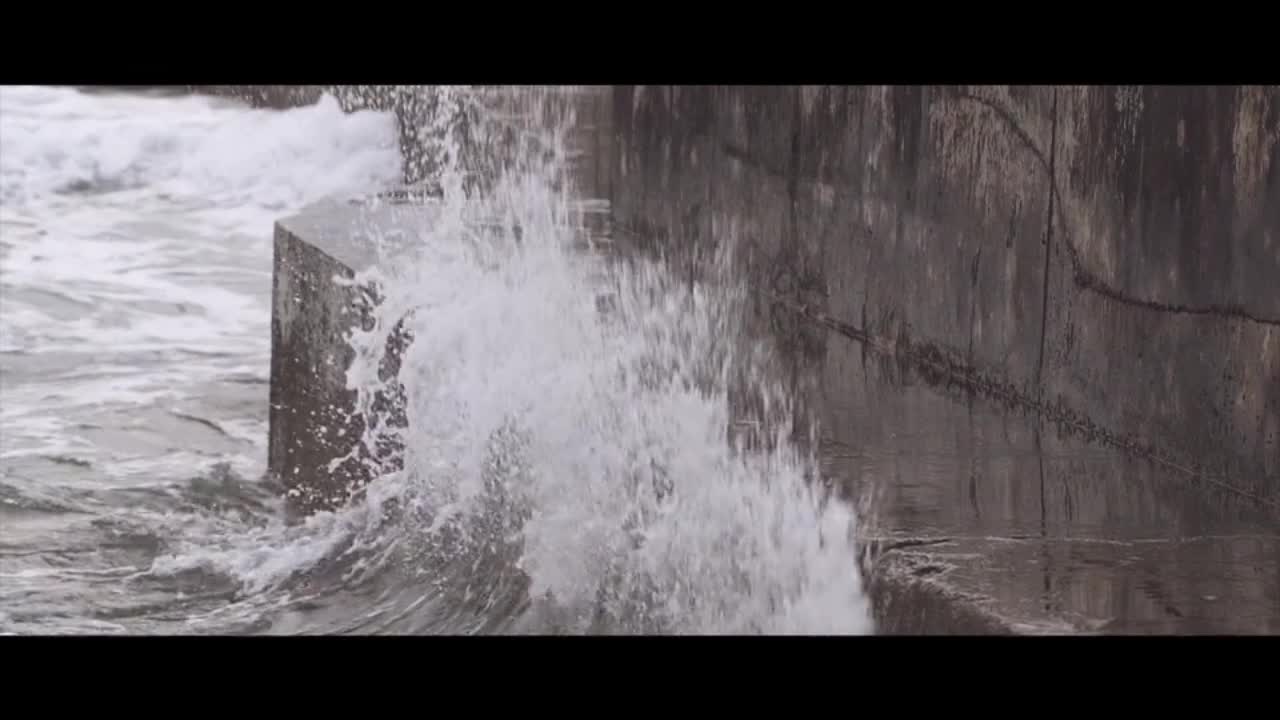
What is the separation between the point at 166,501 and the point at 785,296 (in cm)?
221

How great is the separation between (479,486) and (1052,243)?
1618 millimetres

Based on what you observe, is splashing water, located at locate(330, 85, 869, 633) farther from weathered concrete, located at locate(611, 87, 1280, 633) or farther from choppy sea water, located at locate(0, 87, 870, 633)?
weathered concrete, located at locate(611, 87, 1280, 633)

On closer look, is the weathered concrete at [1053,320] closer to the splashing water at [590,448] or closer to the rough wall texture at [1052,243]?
the rough wall texture at [1052,243]

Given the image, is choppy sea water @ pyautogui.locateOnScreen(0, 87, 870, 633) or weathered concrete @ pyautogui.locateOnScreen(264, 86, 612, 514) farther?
weathered concrete @ pyautogui.locateOnScreen(264, 86, 612, 514)

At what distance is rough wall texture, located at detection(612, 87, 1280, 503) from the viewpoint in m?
3.99

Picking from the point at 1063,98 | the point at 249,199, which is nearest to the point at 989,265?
the point at 1063,98

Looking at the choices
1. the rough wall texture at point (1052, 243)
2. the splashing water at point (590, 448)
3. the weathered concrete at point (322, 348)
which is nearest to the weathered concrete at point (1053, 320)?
the rough wall texture at point (1052, 243)

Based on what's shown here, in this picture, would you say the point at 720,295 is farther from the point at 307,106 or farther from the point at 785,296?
the point at 307,106

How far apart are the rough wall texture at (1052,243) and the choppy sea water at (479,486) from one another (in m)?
0.45

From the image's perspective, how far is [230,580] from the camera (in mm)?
5262

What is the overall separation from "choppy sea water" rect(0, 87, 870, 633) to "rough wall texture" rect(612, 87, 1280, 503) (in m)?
0.45

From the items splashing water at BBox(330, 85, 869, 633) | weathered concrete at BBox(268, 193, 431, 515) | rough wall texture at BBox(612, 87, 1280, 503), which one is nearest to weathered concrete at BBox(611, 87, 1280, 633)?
rough wall texture at BBox(612, 87, 1280, 503)

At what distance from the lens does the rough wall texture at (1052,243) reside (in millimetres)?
3986

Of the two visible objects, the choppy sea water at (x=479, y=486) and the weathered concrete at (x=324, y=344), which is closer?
the choppy sea water at (x=479, y=486)
